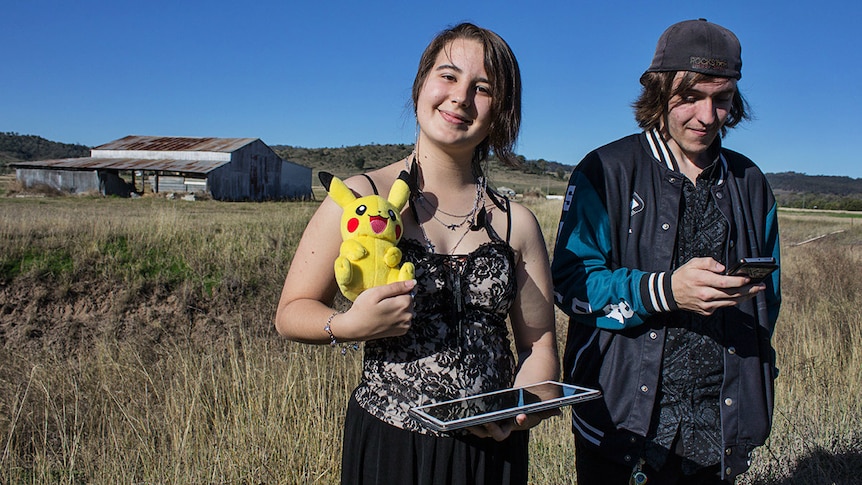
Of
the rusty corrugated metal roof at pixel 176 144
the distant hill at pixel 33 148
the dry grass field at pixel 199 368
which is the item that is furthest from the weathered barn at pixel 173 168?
the distant hill at pixel 33 148

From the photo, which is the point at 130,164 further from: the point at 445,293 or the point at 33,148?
the point at 33,148

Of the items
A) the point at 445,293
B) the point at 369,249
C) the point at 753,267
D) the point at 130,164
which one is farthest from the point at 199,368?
the point at 130,164

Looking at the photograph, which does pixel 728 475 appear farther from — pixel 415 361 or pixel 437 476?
pixel 415 361

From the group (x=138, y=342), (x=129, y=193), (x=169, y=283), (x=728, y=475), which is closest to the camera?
(x=728, y=475)

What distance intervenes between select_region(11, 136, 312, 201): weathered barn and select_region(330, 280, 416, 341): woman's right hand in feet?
105

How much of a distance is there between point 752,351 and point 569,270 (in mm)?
666

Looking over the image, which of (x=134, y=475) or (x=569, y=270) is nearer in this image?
(x=569, y=270)

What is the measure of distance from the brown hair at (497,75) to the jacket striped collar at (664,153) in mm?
559

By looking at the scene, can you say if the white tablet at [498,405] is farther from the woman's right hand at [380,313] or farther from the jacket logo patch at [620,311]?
the jacket logo patch at [620,311]

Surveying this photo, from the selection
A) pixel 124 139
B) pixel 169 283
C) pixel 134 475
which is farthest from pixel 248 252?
pixel 124 139

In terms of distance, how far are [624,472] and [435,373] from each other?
85cm

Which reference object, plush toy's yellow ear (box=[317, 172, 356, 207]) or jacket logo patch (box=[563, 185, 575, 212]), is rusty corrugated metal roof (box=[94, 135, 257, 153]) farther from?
plush toy's yellow ear (box=[317, 172, 356, 207])

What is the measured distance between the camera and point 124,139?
37344 millimetres

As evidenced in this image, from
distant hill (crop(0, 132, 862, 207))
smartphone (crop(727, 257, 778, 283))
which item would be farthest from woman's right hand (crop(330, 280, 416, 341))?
distant hill (crop(0, 132, 862, 207))
